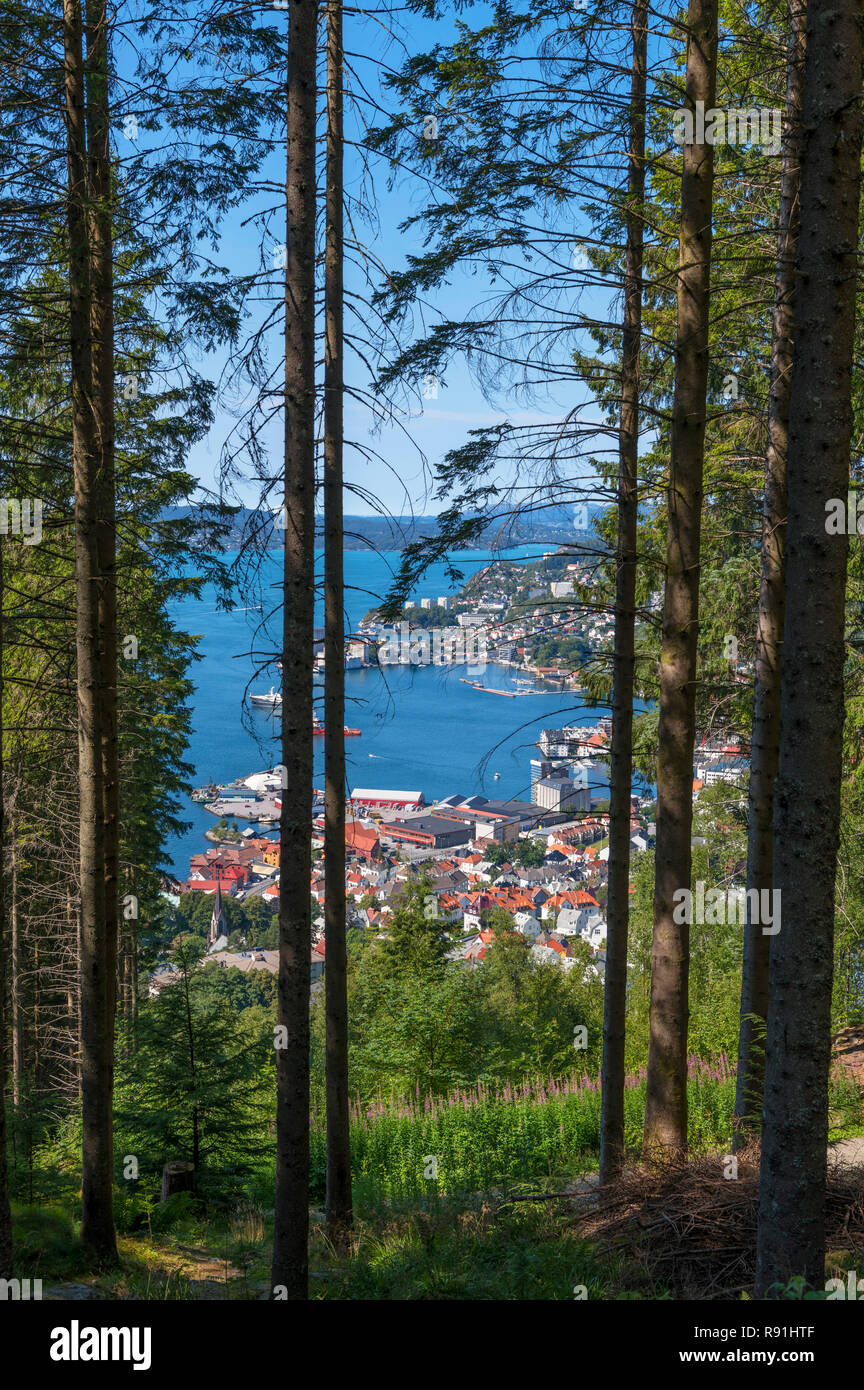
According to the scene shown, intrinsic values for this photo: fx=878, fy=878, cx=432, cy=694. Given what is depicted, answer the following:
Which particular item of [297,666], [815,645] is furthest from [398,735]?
[815,645]

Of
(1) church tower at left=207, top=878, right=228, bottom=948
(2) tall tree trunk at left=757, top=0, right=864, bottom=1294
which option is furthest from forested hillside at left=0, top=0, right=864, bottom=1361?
(1) church tower at left=207, top=878, right=228, bottom=948

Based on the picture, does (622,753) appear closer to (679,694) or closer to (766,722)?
(679,694)

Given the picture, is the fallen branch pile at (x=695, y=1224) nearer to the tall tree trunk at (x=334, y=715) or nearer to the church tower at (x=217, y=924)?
the tall tree trunk at (x=334, y=715)

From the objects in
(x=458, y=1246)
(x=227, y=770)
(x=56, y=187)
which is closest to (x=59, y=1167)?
(x=458, y=1246)

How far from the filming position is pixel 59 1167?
9.46m

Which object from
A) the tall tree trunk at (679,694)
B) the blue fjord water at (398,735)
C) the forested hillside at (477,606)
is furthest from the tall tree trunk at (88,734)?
the blue fjord water at (398,735)

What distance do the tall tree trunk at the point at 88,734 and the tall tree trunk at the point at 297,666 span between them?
2056mm

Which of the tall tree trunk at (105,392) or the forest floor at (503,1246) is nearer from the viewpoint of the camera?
the forest floor at (503,1246)

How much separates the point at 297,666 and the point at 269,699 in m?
1.33

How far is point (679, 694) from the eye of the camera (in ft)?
21.7

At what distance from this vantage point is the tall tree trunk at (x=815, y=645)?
3.84m

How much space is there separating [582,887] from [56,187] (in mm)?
23355

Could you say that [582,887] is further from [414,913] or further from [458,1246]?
[458,1246]

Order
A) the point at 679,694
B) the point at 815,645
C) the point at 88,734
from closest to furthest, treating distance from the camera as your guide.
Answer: the point at 815,645, the point at 679,694, the point at 88,734
